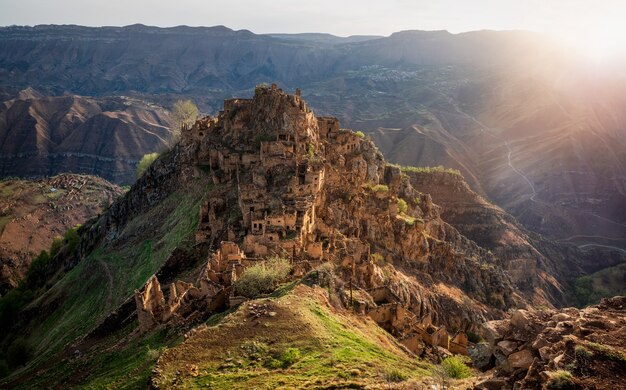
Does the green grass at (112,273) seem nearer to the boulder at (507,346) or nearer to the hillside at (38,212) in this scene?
the boulder at (507,346)

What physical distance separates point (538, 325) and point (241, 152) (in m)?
48.9

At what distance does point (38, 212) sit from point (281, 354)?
129 metres

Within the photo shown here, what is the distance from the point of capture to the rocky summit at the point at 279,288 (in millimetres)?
22312

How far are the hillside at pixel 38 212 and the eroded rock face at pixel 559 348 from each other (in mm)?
99624

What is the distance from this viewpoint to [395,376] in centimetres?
2131

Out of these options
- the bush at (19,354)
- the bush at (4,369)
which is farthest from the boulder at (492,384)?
the bush at (19,354)

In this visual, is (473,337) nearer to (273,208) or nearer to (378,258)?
(378,258)

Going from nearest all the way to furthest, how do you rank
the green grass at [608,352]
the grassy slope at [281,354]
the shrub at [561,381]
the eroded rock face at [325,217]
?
the shrub at [561,381], the green grass at [608,352], the grassy slope at [281,354], the eroded rock face at [325,217]

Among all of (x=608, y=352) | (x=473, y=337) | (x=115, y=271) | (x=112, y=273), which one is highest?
(x=608, y=352)

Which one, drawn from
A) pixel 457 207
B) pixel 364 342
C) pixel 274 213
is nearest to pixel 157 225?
pixel 274 213

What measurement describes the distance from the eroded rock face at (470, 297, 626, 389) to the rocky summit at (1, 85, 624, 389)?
94 mm

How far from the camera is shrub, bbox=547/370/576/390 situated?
1642 cm

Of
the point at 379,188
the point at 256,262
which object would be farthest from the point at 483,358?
the point at 379,188

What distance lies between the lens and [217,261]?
38094 mm
